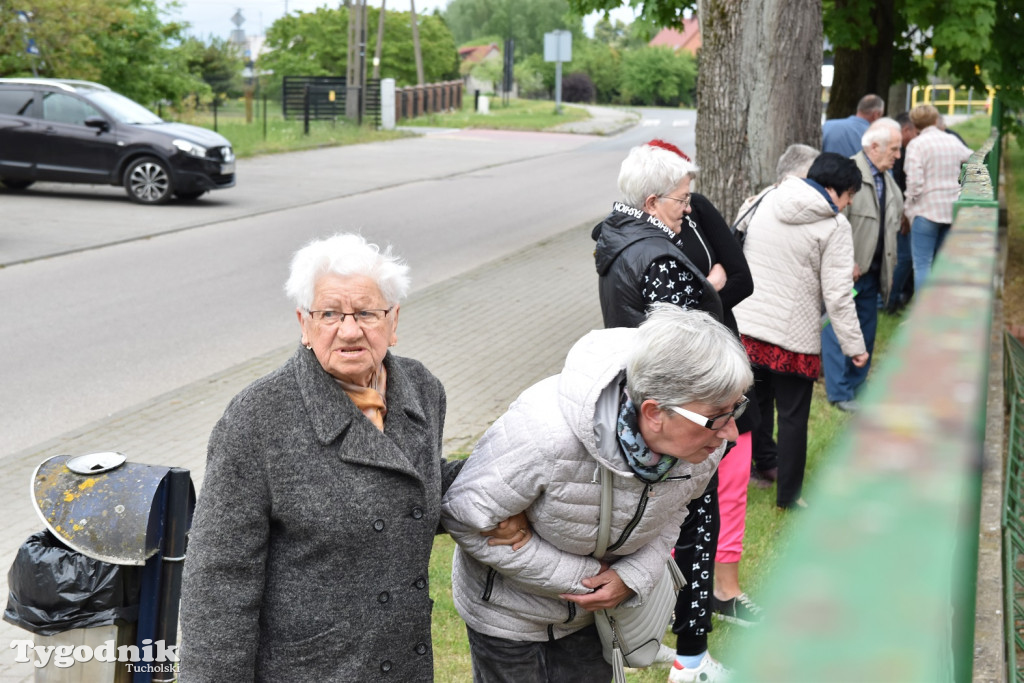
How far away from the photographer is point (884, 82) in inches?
633

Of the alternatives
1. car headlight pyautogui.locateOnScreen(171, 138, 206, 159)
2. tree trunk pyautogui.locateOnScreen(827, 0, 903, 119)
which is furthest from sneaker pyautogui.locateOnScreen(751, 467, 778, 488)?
car headlight pyautogui.locateOnScreen(171, 138, 206, 159)

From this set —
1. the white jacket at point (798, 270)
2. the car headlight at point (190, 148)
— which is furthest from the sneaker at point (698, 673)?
the car headlight at point (190, 148)

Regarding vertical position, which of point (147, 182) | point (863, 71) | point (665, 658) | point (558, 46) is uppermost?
point (558, 46)

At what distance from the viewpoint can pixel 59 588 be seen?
11.0 ft

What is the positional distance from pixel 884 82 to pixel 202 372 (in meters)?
10.8

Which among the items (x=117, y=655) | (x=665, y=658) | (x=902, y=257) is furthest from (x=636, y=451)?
(x=902, y=257)

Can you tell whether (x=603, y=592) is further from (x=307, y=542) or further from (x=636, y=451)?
(x=307, y=542)

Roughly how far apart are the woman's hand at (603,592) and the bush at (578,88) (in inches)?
3043

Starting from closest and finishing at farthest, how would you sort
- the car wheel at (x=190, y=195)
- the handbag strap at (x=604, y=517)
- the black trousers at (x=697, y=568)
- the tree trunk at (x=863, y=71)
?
the handbag strap at (x=604, y=517) < the black trousers at (x=697, y=568) < the tree trunk at (x=863, y=71) < the car wheel at (x=190, y=195)

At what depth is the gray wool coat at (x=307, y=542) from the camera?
254cm

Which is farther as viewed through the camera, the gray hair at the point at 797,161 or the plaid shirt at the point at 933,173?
the plaid shirt at the point at 933,173

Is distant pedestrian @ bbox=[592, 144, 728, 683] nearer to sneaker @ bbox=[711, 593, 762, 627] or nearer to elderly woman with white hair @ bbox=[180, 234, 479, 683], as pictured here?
sneaker @ bbox=[711, 593, 762, 627]

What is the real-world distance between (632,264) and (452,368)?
504 cm

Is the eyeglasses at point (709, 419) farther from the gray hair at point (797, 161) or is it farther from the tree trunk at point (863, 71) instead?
the tree trunk at point (863, 71)
